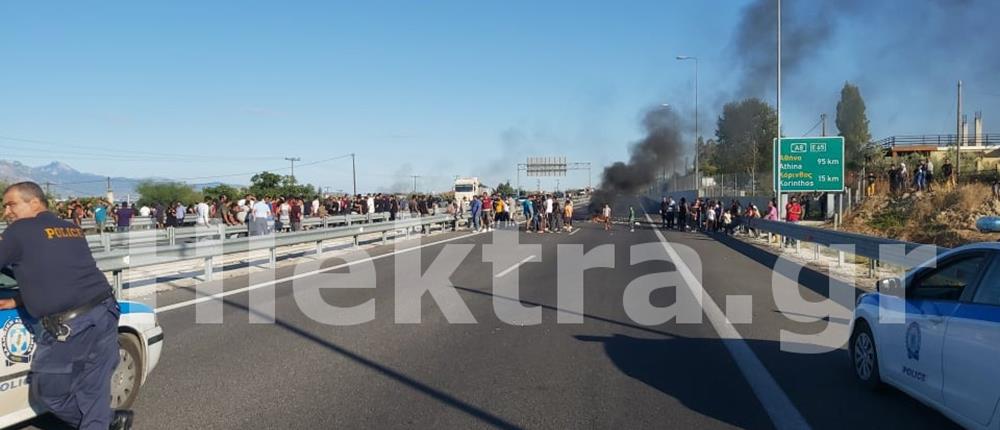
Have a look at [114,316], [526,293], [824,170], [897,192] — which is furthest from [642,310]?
[897,192]

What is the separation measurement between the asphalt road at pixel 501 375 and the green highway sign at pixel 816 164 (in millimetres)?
18060

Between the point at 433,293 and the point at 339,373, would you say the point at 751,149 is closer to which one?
the point at 433,293

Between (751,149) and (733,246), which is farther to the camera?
(751,149)

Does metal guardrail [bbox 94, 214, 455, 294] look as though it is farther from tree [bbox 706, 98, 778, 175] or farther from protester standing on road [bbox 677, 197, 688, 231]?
tree [bbox 706, 98, 778, 175]

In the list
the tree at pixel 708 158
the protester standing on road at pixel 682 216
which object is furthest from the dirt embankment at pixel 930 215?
the tree at pixel 708 158

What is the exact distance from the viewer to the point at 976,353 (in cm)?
454

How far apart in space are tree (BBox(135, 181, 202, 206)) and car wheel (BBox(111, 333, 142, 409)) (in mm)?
74154

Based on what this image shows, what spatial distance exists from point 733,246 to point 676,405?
1973 cm

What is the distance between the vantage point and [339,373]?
6.86 meters

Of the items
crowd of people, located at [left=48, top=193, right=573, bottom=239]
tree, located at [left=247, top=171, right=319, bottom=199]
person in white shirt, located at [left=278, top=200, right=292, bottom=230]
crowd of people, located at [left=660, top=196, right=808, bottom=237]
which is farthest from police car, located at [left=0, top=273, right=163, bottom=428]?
tree, located at [left=247, top=171, right=319, bottom=199]

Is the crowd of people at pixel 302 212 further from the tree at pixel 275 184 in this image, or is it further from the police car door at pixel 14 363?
the tree at pixel 275 184

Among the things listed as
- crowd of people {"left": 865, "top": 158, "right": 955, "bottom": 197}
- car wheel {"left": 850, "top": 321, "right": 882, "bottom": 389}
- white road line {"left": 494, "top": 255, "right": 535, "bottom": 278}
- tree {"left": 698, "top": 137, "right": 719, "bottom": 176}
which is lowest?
white road line {"left": 494, "top": 255, "right": 535, "bottom": 278}

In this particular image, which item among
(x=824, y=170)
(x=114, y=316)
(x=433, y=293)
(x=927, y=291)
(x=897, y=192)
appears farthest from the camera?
(x=897, y=192)

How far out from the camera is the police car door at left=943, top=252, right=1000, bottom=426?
4.38 meters
